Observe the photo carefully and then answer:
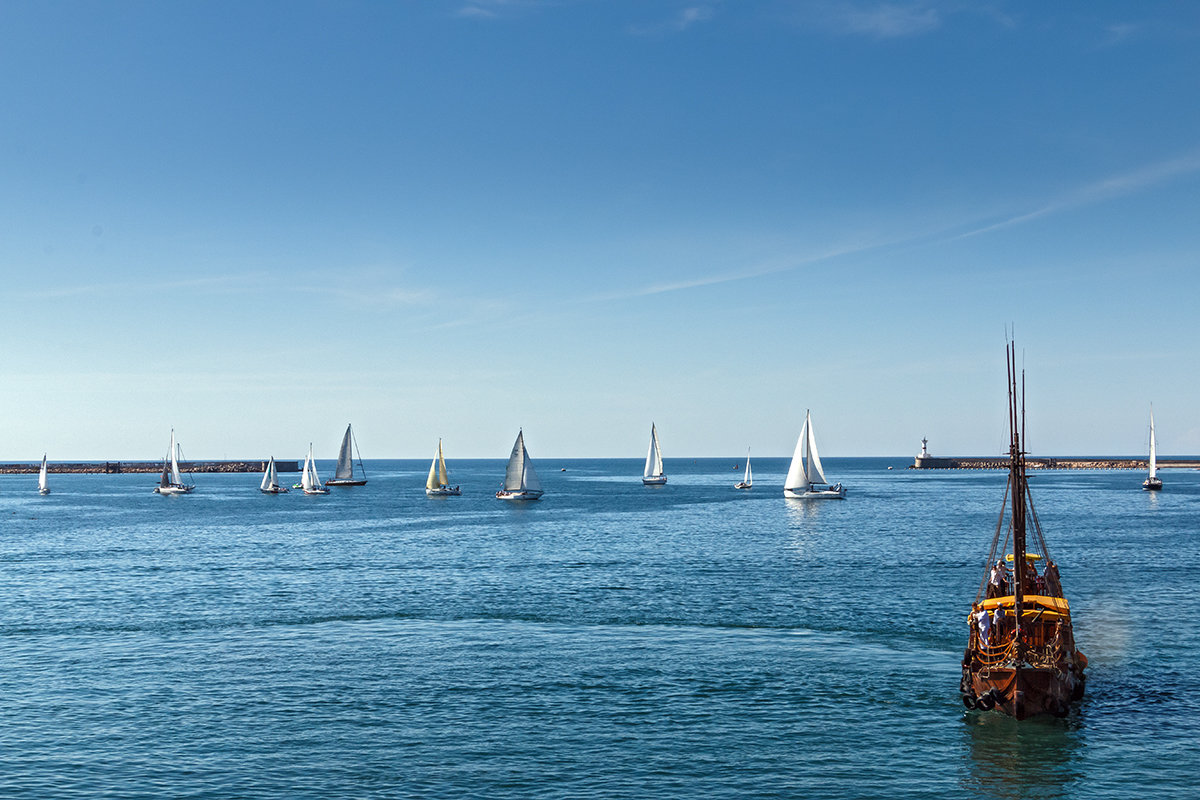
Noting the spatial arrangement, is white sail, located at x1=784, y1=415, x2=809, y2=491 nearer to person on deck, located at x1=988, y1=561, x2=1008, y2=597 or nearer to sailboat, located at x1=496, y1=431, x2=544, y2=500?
sailboat, located at x1=496, y1=431, x2=544, y2=500

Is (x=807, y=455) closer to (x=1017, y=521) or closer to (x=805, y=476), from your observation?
(x=805, y=476)

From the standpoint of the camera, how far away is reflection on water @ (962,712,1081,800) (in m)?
31.9

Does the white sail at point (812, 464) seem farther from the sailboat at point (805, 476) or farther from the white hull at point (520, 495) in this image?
the white hull at point (520, 495)

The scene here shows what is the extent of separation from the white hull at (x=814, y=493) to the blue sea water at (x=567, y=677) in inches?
3310

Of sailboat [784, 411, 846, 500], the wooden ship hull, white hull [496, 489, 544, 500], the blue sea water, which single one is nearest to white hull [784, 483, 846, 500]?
sailboat [784, 411, 846, 500]

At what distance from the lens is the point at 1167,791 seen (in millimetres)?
31281

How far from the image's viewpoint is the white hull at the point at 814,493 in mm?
179750

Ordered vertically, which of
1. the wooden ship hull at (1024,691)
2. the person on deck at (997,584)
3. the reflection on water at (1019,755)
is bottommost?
the reflection on water at (1019,755)

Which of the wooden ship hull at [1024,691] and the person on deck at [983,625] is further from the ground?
the person on deck at [983,625]

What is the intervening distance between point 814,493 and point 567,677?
143 m

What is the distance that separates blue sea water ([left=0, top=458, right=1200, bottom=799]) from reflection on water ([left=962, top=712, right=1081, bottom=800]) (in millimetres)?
120

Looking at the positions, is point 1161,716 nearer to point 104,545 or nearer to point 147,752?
point 147,752

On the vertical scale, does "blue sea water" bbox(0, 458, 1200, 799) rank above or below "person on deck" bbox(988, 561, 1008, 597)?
below

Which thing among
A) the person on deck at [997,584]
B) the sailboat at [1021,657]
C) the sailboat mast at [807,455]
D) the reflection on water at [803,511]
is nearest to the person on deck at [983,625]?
the sailboat at [1021,657]
